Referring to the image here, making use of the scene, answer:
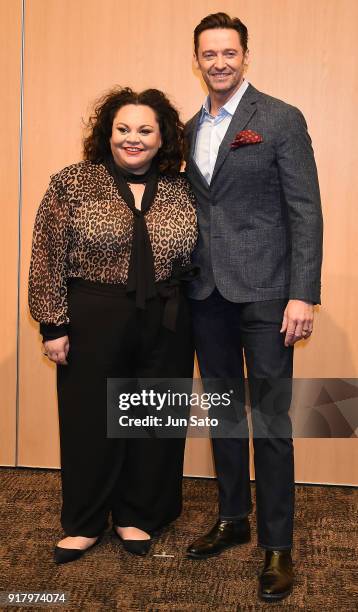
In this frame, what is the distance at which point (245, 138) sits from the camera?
219 cm

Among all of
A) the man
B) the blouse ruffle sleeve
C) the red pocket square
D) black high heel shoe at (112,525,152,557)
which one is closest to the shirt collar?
the man

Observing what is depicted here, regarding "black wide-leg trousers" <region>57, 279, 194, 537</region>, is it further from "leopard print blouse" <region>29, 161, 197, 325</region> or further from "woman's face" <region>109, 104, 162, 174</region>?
"woman's face" <region>109, 104, 162, 174</region>

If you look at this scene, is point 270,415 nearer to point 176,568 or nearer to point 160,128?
point 176,568

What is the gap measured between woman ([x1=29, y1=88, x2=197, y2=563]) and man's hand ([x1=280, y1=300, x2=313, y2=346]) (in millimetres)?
360

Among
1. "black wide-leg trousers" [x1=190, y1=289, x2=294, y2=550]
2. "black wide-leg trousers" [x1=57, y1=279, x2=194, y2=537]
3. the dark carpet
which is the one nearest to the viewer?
the dark carpet

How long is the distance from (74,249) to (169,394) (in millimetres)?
568

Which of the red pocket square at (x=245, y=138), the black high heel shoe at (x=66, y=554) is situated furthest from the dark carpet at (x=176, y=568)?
the red pocket square at (x=245, y=138)

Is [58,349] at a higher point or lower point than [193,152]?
lower

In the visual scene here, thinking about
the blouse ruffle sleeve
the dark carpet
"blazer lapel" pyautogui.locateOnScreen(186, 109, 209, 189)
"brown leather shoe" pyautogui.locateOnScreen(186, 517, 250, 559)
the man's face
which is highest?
the man's face

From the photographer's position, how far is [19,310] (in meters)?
3.27

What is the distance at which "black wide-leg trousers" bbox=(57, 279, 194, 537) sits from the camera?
232 cm

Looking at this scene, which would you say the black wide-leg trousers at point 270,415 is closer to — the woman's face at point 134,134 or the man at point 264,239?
the man at point 264,239

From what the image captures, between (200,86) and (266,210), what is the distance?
107cm

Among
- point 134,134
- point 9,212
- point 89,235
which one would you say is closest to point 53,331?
point 89,235
